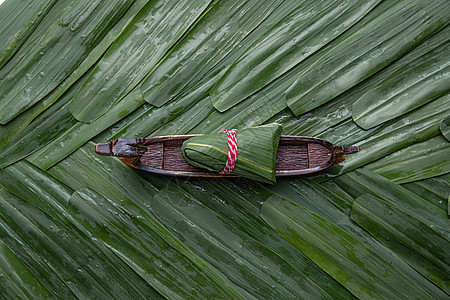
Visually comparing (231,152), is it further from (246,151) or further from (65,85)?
(65,85)

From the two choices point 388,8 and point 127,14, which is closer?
point 388,8

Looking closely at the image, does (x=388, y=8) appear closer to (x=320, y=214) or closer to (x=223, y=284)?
(x=320, y=214)

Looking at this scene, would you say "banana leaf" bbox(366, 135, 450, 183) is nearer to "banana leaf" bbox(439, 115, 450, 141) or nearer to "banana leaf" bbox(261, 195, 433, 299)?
"banana leaf" bbox(439, 115, 450, 141)

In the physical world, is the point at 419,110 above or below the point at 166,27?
A: below

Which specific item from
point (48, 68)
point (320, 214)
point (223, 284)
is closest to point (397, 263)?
point (320, 214)

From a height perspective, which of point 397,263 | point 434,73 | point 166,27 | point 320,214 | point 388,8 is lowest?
point 397,263

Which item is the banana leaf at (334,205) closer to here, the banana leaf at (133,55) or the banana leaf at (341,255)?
the banana leaf at (341,255)

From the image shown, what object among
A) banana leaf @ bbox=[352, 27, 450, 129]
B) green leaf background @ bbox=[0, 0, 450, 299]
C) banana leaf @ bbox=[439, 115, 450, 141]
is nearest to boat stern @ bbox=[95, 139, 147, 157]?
green leaf background @ bbox=[0, 0, 450, 299]
